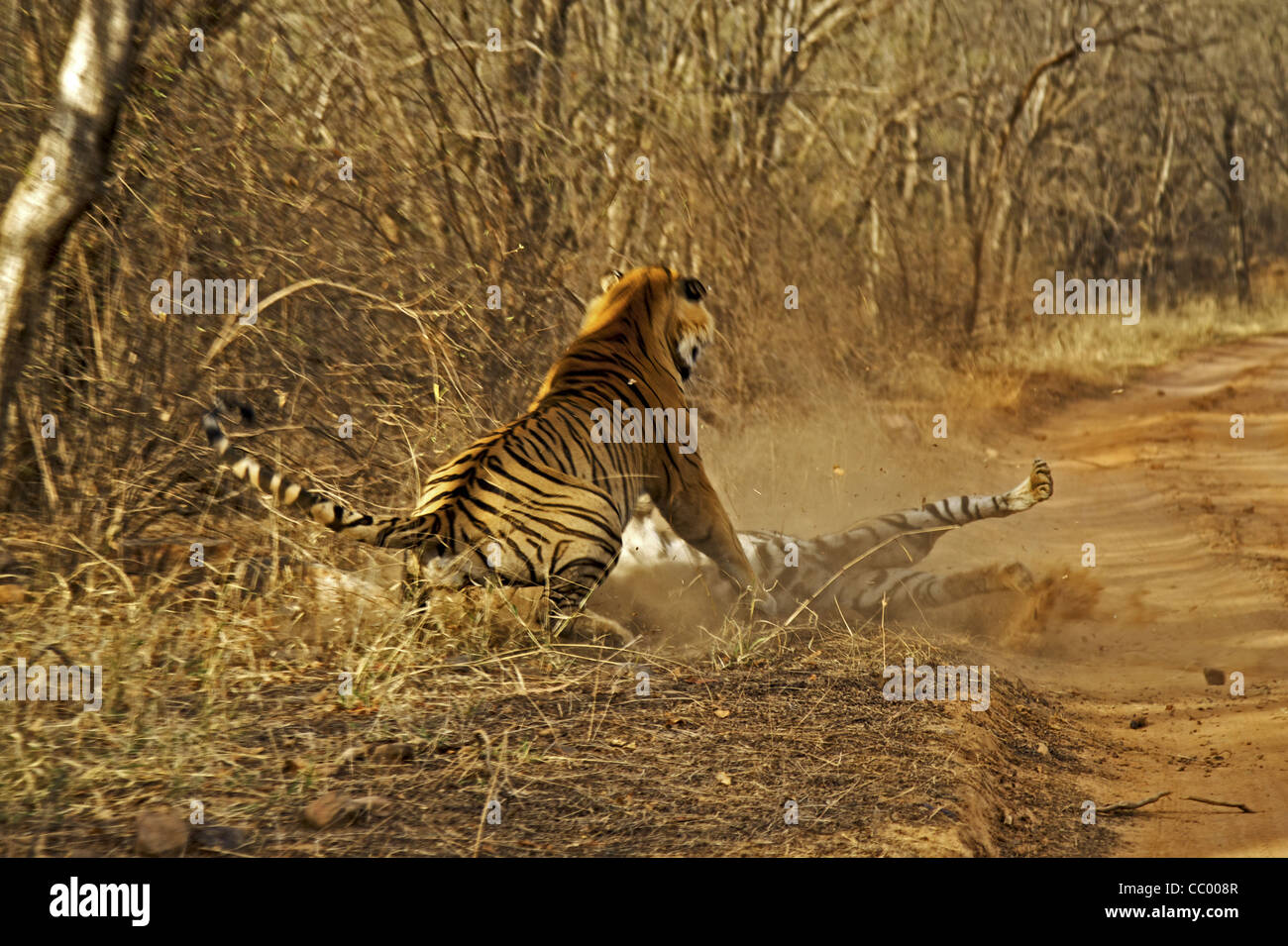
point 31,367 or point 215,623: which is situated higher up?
point 31,367

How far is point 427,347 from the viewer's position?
249 inches

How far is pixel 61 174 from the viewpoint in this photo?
5.71 metres

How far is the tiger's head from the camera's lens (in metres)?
6.52

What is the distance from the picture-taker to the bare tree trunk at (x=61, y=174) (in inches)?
225

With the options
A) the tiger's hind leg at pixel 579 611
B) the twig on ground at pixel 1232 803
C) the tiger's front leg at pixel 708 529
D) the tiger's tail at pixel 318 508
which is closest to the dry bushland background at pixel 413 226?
the tiger's tail at pixel 318 508

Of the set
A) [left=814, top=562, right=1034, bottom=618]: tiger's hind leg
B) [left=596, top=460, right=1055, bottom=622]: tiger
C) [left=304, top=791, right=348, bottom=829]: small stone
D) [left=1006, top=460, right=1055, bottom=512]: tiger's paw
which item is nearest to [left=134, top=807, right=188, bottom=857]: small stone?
[left=304, top=791, right=348, bottom=829]: small stone

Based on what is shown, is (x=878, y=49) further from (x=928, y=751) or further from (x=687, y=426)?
(x=928, y=751)

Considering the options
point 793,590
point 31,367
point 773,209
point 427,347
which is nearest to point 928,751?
point 793,590

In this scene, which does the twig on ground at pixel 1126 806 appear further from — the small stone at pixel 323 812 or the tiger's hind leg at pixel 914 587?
the small stone at pixel 323 812

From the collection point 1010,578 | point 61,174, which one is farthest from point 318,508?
point 1010,578

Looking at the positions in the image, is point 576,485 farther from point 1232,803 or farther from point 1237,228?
point 1237,228

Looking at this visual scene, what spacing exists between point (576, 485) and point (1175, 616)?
3.95 meters

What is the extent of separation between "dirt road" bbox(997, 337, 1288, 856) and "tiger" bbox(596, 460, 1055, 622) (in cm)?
52

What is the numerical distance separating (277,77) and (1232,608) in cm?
619
